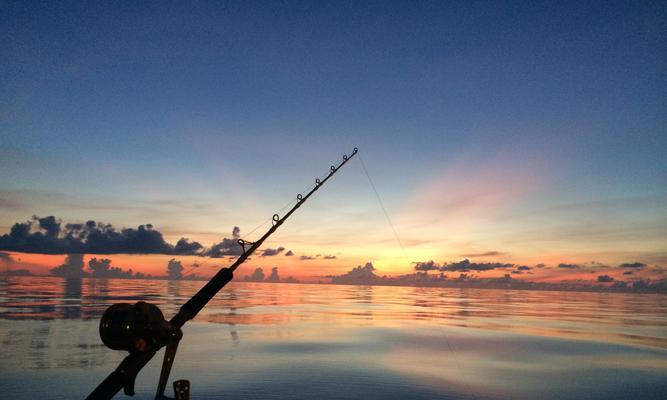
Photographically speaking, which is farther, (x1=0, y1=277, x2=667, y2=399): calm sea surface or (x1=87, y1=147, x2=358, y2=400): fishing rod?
(x1=0, y1=277, x2=667, y2=399): calm sea surface

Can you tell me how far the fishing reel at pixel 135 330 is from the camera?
13.0 ft

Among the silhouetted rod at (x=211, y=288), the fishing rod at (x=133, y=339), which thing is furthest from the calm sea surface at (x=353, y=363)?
the fishing rod at (x=133, y=339)

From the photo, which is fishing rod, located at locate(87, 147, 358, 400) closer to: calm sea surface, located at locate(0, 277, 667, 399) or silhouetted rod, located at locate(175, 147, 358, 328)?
silhouetted rod, located at locate(175, 147, 358, 328)

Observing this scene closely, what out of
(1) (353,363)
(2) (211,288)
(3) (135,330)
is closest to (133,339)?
(3) (135,330)

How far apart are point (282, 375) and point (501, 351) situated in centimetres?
1809

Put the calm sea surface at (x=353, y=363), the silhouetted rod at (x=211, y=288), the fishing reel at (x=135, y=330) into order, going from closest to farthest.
A: the fishing reel at (x=135, y=330)
the silhouetted rod at (x=211, y=288)
the calm sea surface at (x=353, y=363)

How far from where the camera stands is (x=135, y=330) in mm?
4035

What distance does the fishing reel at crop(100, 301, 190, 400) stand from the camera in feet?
13.0

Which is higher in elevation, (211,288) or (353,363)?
(211,288)

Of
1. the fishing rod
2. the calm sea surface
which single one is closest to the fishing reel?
the fishing rod

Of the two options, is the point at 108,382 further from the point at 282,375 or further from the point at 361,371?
the point at 361,371

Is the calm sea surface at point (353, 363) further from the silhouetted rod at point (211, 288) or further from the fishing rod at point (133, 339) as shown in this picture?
the fishing rod at point (133, 339)

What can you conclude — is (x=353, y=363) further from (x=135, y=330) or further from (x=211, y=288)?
(x=135, y=330)

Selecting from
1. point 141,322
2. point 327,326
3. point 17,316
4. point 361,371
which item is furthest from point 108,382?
point 17,316
